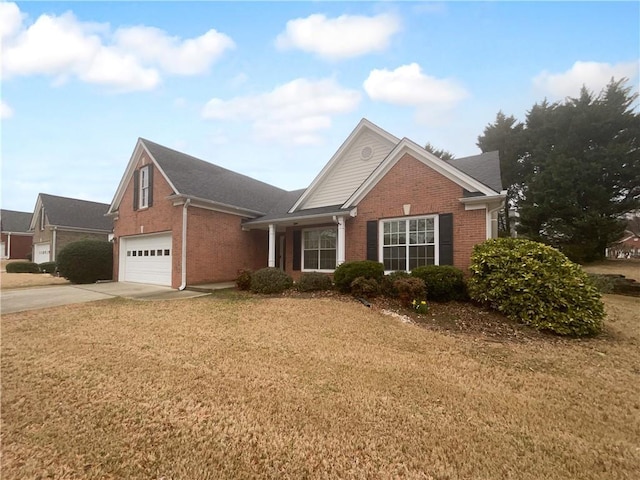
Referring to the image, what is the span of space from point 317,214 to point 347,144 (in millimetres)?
3723

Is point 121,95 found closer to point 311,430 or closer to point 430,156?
point 430,156

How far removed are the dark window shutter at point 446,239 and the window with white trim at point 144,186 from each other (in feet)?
43.6

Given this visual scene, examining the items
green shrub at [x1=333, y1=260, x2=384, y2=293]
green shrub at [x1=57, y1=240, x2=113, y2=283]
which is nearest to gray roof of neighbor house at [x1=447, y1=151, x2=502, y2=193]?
green shrub at [x1=333, y1=260, x2=384, y2=293]

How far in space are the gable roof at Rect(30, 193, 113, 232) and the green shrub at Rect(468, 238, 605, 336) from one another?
30885 millimetres

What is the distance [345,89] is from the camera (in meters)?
13.6

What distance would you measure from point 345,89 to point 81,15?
9440mm

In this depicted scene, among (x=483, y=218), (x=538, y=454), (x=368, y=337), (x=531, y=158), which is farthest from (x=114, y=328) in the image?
(x=531, y=158)

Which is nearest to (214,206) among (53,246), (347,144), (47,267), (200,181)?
(200,181)

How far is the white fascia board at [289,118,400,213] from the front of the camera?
12.5 metres

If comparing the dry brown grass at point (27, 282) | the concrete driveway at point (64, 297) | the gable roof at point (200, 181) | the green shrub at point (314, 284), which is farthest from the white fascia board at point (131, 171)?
the green shrub at point (314, 284)

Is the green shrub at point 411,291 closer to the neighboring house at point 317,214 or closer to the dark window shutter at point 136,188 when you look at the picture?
the neighboring house at point 317,214

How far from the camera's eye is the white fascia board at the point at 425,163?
941 cm

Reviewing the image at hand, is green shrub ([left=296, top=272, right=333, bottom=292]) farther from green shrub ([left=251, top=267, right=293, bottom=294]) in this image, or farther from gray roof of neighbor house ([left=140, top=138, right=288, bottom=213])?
gray roof of neighbor house ([left=140, top=138, right=288, bottom=213])

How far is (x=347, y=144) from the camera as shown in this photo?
1345 cm
